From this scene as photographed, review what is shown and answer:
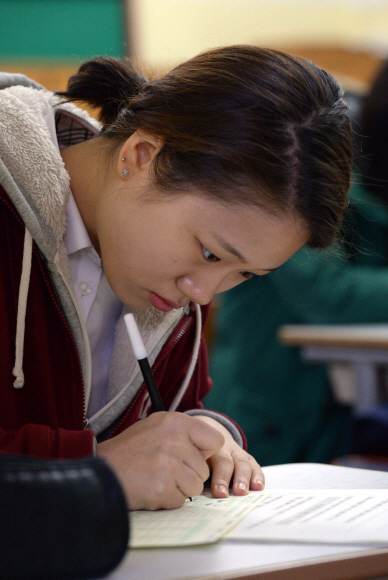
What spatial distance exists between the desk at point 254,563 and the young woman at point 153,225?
157 mm

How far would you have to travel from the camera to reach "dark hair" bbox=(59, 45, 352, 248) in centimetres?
76

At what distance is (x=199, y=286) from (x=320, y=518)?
32cm

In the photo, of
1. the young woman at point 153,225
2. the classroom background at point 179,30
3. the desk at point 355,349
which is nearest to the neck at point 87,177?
the young woman at point 153,225

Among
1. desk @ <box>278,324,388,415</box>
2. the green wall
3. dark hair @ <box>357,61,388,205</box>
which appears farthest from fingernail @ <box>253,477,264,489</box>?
the green wall

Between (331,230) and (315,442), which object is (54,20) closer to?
(315,442)

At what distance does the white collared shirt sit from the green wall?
2173mm

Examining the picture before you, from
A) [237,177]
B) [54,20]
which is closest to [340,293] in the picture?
[237,177]

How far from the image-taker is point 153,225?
796 mm

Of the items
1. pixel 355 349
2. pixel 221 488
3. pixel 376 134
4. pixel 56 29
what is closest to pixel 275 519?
pixel 221 488

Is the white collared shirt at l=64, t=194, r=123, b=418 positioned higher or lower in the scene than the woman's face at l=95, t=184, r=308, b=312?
lower

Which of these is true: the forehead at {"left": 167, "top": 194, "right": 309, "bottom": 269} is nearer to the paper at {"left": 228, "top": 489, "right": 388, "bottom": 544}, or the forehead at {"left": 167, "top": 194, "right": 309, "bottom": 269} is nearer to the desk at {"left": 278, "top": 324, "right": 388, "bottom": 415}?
the paper at {"left": 228, "top": 489, "right": 388, "bottom": 544}

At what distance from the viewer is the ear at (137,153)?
0.83 metres

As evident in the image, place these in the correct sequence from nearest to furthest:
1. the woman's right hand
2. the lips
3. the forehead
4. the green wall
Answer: the woman's right hand, the forehead, the lips, the green wall

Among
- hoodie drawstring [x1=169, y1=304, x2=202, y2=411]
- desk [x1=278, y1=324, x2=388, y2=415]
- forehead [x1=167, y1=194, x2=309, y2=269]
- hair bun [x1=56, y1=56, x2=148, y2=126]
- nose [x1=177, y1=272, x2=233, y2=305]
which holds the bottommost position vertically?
desk [x1=278, y1=324, x2=388, y2=415]
